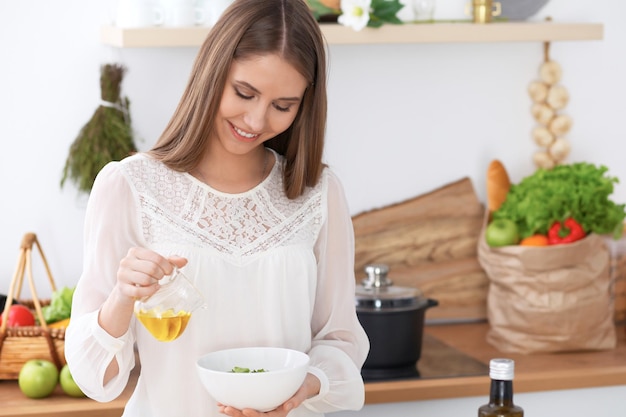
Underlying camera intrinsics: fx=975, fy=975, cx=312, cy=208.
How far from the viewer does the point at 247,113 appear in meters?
1.42

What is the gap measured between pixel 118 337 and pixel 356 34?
3.64 feet

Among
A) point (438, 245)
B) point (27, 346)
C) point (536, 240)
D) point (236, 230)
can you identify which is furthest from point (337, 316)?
point (438, 245)

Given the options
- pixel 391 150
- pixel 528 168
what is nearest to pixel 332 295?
Answer: pixel 391 150

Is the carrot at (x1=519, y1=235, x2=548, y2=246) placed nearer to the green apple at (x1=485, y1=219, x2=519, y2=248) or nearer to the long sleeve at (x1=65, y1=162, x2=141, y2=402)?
the green apple at (x1=485, y1=219, x2=519, y2=248)

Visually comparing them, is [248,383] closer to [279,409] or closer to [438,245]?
[279,409]

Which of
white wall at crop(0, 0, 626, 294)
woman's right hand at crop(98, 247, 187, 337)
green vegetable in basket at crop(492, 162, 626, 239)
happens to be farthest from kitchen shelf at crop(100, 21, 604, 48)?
woman's right hand at crop(98, 247, 187, 337)

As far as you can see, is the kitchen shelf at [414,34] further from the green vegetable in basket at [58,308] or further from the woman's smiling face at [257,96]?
the woman's smiling face at [257,96]

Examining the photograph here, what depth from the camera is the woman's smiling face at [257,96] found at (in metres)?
1.42

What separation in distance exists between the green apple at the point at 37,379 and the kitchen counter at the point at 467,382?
2 centimetres

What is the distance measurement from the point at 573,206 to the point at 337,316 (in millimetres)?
950

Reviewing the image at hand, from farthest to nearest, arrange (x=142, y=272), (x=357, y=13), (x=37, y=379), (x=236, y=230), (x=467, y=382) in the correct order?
(x=357, y=13), (x=467, y=382), (x=37, y=379), (x=236, y=230), (x=142, y=272)

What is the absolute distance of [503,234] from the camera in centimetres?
238

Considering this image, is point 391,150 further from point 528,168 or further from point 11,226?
point 11,226

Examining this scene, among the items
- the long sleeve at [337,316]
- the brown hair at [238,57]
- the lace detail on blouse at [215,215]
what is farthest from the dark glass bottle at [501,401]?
the brown hair at [238,57]
